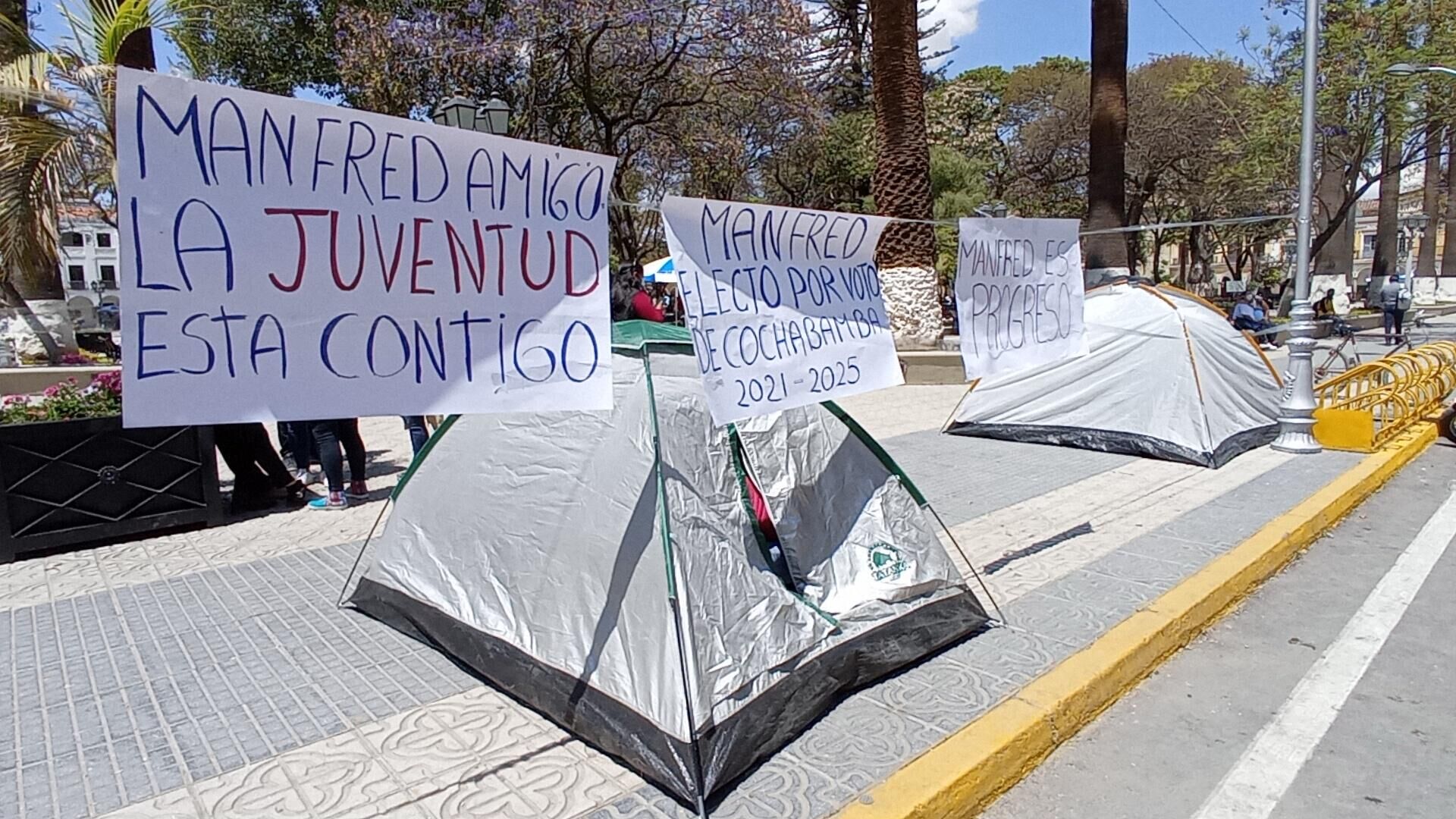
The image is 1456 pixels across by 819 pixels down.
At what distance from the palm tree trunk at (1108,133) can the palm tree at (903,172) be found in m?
2.91

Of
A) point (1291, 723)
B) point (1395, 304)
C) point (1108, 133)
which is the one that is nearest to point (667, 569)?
point (1291, 723)

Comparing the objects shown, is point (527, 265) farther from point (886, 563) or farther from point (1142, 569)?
point (1142, 569)

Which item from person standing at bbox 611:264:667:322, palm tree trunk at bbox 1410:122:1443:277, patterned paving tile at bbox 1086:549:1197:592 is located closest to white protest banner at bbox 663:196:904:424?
patterned paving tile at bbox 1086:549:1197:592

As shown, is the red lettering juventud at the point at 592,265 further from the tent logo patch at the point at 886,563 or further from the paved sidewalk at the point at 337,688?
the tent logo patch at the point at 886,563

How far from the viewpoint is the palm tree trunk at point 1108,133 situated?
48.7ft

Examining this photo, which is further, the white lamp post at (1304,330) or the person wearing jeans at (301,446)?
the white lamp post at (1304,330)

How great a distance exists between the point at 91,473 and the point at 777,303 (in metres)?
4.90

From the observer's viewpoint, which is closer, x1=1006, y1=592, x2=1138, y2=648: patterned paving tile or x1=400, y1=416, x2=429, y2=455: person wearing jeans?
x1=1006, y1=592, x2=1138, y2=648: patterned paving tile

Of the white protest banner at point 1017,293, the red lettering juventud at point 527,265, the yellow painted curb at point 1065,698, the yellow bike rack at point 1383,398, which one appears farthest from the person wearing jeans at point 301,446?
the yellow bike rack at point 1383,398

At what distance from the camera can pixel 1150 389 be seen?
8219 mm

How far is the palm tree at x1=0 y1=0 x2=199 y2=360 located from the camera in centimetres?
745

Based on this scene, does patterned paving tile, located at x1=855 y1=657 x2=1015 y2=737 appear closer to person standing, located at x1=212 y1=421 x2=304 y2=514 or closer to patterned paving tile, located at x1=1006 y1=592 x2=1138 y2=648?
patterned paving tile, located at x1=1006 y1=592 x2=1138 y2=648

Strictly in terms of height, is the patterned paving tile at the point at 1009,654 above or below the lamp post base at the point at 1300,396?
below

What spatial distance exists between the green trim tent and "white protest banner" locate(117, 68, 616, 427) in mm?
590
